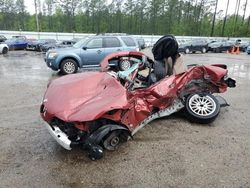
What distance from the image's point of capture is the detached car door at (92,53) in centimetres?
1232

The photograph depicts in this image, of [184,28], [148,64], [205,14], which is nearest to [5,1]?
[184,28]

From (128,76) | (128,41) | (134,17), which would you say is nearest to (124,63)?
(128,76)

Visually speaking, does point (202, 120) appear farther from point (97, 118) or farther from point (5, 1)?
point (5, 1)

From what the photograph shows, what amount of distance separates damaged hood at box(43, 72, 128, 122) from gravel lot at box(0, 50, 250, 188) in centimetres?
74

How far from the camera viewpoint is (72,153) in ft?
14.3

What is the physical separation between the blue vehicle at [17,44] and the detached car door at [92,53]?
2055 centimetres

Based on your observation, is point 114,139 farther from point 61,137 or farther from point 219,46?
point 219,46

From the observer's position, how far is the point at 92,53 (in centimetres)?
1234

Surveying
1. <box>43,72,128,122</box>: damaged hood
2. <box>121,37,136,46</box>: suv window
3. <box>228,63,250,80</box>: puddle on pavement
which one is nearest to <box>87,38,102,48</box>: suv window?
<box>121,37,136,46</box>: suv window

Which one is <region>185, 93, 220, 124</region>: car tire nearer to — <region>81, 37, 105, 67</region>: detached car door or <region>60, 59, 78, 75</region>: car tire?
<region>81, 37, 105, 67</region>: detached car door

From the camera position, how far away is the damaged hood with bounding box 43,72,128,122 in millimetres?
3885

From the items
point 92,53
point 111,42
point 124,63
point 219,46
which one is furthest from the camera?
point 219,46

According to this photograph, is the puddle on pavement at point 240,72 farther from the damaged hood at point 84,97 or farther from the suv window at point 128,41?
the damaged hood at point 84,97

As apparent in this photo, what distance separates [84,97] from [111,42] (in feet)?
29.5
